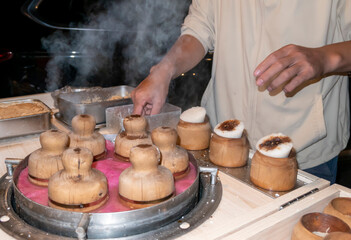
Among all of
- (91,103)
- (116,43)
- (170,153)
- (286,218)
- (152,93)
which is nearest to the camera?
(286,218)

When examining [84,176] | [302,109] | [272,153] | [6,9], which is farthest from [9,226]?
[6,9]

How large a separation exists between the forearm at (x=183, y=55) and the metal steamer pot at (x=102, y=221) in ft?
3.08

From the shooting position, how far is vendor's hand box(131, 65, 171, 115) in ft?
4.66

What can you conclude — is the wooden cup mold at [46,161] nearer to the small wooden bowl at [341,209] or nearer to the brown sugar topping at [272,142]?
the brown sugar topping at [272,142]

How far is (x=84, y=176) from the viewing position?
744 mm

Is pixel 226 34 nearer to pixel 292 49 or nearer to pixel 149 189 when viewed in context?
pixel 292 49

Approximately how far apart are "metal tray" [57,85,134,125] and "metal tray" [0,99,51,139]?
0.42 ft

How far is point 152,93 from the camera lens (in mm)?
1454

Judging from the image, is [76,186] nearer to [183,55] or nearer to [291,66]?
[291,66]

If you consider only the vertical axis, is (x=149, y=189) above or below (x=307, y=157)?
above

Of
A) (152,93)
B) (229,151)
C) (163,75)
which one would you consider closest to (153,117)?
(152,93)

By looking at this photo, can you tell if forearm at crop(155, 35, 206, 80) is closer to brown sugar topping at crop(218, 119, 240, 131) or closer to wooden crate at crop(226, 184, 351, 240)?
brown sugar topping at crop(218, 119, 240, 131)

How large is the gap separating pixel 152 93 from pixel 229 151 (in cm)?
52

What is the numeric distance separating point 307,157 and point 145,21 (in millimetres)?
2927
